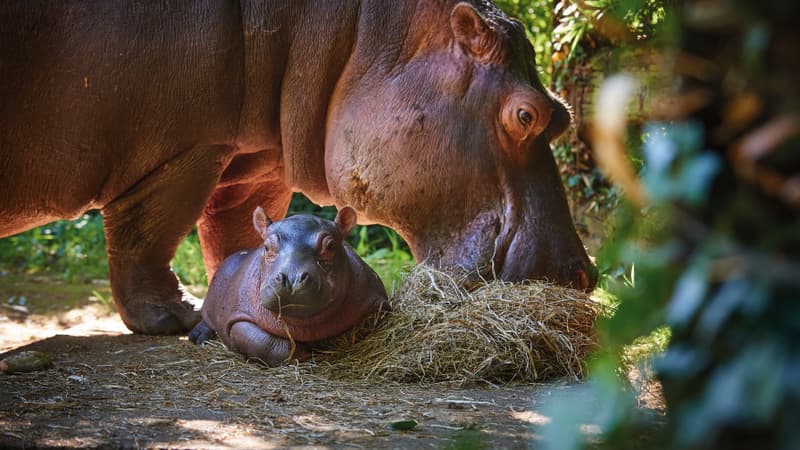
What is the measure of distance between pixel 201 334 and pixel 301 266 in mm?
1022

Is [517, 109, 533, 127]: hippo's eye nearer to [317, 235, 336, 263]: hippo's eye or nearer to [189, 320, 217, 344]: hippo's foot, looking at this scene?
[317, 235, 336, 263]: hippo's eye

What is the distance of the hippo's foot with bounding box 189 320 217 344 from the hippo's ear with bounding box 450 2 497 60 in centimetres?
184

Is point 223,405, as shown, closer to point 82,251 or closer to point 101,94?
point 101,94

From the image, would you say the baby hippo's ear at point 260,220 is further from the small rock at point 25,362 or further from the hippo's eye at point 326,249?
the small rock at point 25,362

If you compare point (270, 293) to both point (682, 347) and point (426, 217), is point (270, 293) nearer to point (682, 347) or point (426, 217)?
point (426, 217)

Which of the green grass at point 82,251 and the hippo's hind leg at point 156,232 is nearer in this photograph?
the hippo's hind leg at point 156,232

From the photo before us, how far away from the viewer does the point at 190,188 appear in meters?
4.38

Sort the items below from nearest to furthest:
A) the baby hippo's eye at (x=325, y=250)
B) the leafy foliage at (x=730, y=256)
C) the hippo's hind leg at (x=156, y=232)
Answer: the leafy foliage at (x=730, y=256), the baby hippo's eye at (x=325, y=250), the hippo's hind leg at (x=156, y=232)

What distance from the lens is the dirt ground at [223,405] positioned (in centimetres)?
254

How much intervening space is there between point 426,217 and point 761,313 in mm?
3231

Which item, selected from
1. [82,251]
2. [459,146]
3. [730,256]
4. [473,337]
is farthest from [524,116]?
[82,251]

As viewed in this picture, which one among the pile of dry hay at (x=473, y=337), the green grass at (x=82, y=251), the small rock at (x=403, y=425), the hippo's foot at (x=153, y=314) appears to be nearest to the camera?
the small rock at (x=403, y=425)

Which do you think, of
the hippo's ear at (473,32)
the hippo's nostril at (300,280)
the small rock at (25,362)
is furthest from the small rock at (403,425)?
the hippo's ear at (473,32)

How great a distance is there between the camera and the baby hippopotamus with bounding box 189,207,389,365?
351 cm
